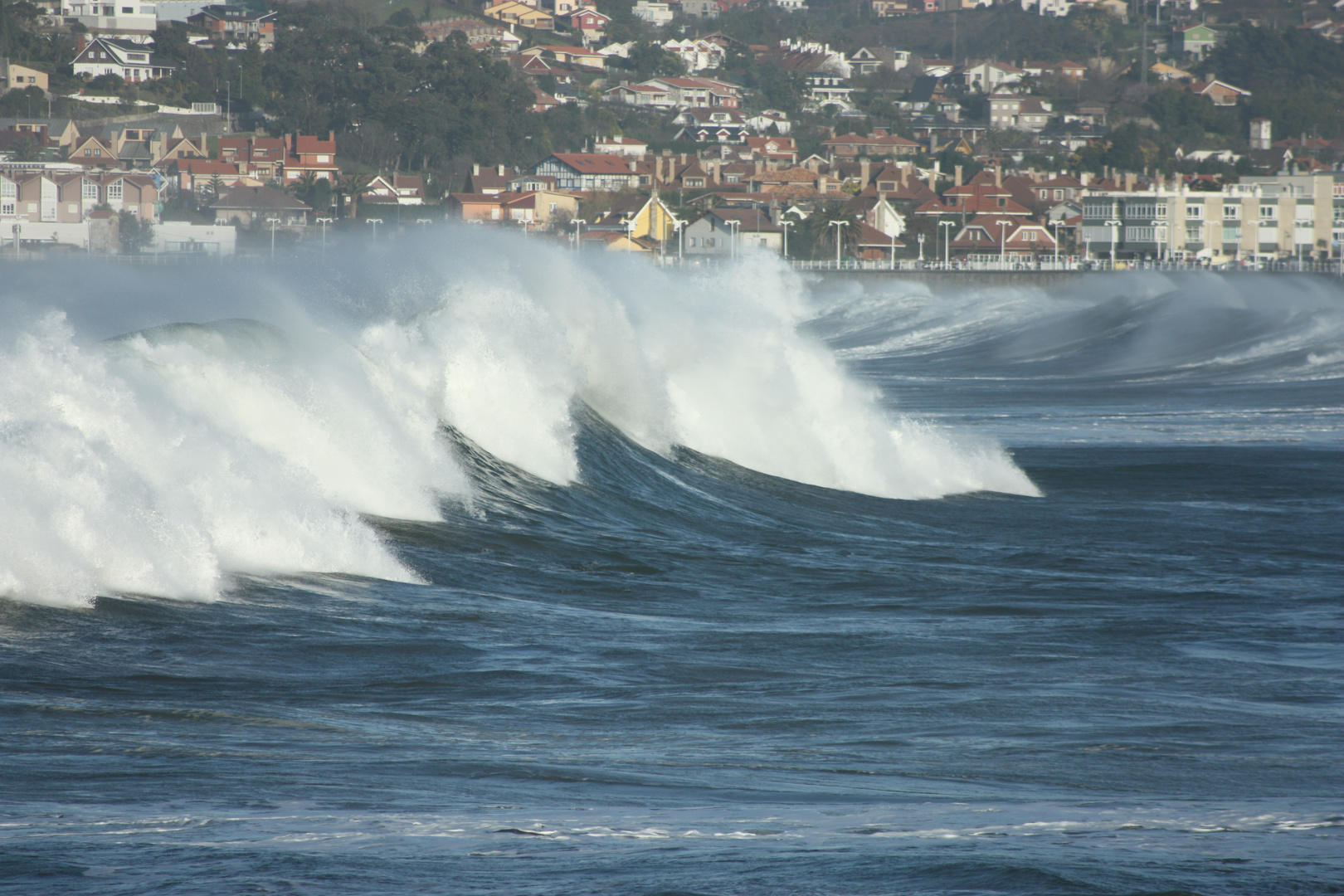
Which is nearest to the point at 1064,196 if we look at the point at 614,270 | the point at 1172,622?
the point at 614,270

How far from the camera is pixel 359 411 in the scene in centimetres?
1391

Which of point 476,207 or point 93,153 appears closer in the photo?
point 93,153

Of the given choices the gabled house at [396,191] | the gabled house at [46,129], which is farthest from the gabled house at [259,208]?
the gabled house at [46,129]

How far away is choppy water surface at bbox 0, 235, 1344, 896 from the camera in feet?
18.9

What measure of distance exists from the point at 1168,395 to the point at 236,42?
118 m

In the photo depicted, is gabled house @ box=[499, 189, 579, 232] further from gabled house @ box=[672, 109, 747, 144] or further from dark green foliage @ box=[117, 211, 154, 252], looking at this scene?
gabled house @ box=[672, 109, 747, 144]

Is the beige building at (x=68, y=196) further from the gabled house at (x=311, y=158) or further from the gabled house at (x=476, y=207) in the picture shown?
the gabled house at (x=476, y=207)

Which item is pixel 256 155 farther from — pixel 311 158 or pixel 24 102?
pixel 24 102

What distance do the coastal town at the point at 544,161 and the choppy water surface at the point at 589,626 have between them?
5064cm

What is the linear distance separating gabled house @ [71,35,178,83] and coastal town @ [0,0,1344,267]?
26 cm

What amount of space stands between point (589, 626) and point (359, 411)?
14.5 ft

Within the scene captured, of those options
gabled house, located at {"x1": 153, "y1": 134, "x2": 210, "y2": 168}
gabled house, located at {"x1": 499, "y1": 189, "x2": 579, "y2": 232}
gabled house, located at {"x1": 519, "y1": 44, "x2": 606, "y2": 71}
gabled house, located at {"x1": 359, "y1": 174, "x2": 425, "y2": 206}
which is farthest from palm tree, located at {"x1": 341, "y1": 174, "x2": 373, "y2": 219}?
gabled house, located at {"x1": 519, "y1": 44, "x2": 606, "y2": 71}

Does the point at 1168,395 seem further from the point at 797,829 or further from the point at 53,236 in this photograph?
the point at 53,236

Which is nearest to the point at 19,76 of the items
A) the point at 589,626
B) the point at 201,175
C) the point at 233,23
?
the point at 201,175
